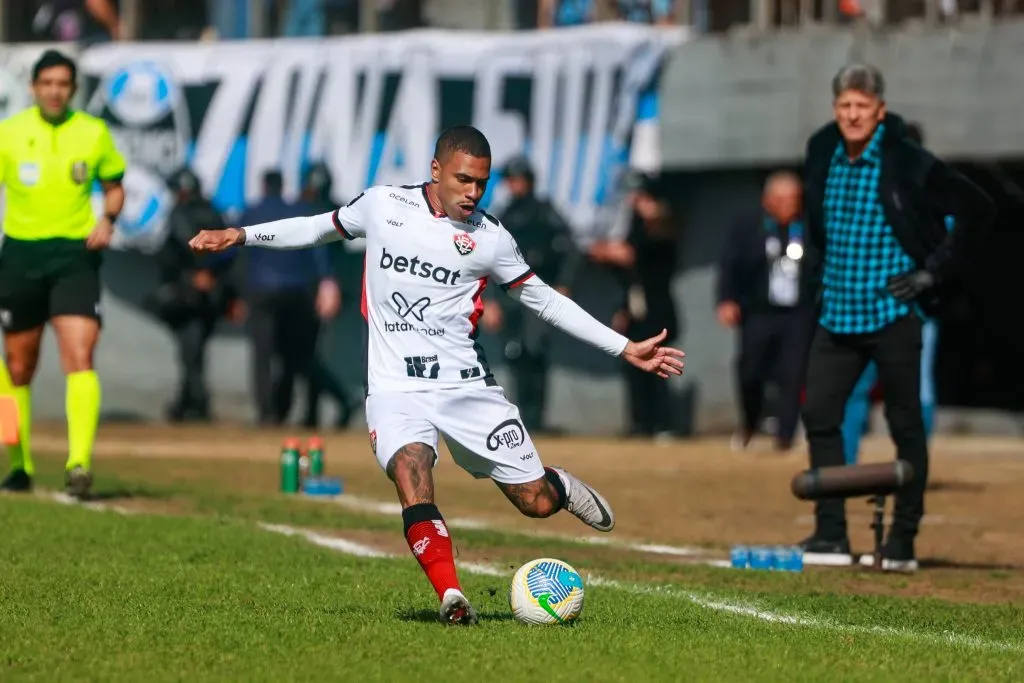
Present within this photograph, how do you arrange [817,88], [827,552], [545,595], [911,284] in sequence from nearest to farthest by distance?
[545,595] → [911,284] → [827,552] → [817,88]

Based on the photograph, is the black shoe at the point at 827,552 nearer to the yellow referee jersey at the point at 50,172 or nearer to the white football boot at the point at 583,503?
the white football boot at the point at 583,503

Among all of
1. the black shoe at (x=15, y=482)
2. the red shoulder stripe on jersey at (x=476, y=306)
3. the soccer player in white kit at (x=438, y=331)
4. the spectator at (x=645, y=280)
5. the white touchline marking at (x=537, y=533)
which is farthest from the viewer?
the spectator at (x=645, y=280)

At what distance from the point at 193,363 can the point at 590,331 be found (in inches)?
564

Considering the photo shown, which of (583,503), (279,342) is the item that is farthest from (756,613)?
(279,342)

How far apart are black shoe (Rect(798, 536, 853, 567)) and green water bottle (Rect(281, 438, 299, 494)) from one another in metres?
4.06

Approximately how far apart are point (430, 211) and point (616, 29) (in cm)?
1298

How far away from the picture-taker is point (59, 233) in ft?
39.1

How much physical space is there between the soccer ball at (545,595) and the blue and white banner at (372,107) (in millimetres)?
12818

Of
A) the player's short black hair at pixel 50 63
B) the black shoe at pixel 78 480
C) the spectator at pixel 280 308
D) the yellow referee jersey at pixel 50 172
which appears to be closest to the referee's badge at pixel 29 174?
the yellow referee jersey at pixel 50 172

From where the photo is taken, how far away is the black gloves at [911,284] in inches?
393

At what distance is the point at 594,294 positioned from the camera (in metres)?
21.2

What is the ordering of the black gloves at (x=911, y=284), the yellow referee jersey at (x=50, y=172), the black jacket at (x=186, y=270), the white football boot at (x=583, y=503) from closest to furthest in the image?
the white football boot at (x=583, y=503) → the black gloves at (x=911, y=284) → the yellow referee jersey at (x=50, y=172) → the black jacket at (x=186, y=270)

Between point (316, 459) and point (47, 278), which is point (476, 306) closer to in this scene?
point (47, 278)

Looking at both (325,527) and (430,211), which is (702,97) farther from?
(430,211)
